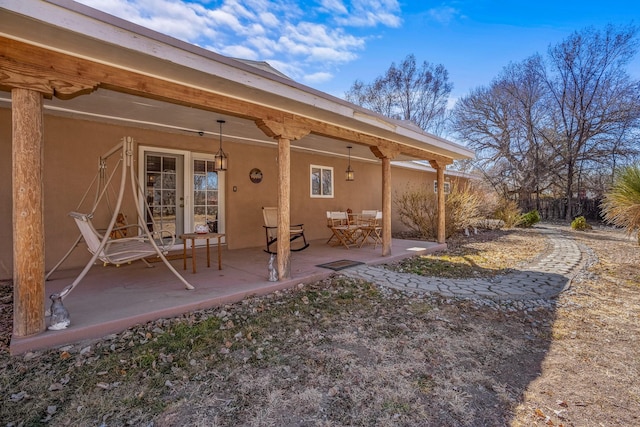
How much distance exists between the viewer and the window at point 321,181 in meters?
8.26

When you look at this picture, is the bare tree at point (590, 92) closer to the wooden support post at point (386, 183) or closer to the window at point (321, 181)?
the window at point (321, 181)

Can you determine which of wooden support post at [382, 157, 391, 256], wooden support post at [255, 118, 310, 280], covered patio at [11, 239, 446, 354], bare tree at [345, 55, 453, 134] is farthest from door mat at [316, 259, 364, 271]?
bare tree at [345, 55, 453, 134]

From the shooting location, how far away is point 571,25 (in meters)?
15.1

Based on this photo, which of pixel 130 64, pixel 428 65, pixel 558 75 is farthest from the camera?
pixel 428 65

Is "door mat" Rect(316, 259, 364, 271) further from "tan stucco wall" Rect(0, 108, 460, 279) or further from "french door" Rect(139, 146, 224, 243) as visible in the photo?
"french door" Rect(139, 146, 224, 243)

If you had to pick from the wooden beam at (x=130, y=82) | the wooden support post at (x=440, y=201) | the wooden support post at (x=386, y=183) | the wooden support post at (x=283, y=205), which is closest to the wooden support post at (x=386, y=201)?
the wooden support post at (x=386, y=183)

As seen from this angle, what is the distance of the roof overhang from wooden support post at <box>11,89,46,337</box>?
35cm

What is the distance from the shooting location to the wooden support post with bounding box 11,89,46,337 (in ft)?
7.71

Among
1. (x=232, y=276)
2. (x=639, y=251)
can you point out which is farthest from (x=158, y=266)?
(x=639, y=251)

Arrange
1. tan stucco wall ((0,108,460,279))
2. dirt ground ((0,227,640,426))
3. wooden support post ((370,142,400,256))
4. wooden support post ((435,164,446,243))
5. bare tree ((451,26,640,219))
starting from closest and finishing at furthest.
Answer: dirt ground ((0,227,640,426))
tan stucco wall ((0,108,460,279))
wooden support post ((370,142,400,256))
wooden support post ((435,164,446,243))
bare tree ((451,26,640,219))

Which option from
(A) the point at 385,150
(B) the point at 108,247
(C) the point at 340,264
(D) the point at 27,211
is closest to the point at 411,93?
(A) the point at 385,150

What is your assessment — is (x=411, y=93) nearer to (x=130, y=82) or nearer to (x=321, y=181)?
(x=321, y=181)

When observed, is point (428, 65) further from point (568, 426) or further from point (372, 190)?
point (568, 426)

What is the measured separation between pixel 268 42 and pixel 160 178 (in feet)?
22.2
